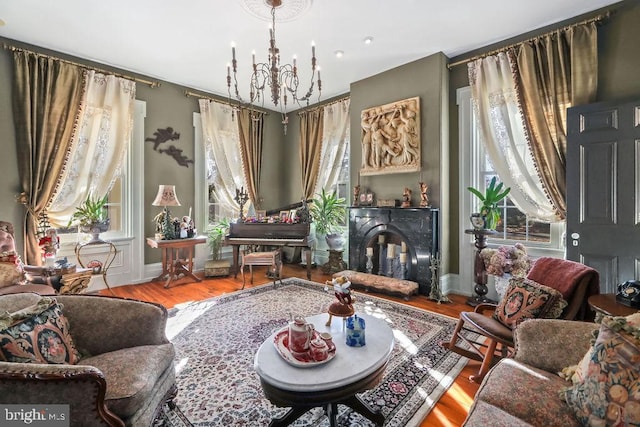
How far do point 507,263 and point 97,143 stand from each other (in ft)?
17.7

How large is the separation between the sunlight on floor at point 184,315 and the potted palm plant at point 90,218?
5.11 ft

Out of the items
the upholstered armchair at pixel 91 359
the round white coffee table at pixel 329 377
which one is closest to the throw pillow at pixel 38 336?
the upholstered armchair at pixel 91 359

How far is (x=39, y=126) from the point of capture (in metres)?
3.51

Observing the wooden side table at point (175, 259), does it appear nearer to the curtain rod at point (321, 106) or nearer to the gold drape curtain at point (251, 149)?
the gold drape curtain at point (251, 149)

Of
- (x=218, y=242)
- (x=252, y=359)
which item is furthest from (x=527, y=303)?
(x=218, y=242)

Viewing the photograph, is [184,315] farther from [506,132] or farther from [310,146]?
[506,132]

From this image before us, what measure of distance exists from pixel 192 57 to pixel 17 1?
5.32 ft

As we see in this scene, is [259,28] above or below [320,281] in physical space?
above

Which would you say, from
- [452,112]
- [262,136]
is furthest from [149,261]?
[452,112]

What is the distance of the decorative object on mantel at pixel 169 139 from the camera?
179 inches

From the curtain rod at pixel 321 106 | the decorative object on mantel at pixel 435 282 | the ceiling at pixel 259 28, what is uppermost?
the ceiling at pixel 259 28

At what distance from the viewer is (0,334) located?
1.19 m

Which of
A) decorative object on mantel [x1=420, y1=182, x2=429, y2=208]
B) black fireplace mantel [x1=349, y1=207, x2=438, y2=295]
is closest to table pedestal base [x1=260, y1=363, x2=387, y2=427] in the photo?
black fireplace mantel [x1=349, y1=207, x2=438, y2=295]

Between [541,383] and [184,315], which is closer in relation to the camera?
[541,383]
